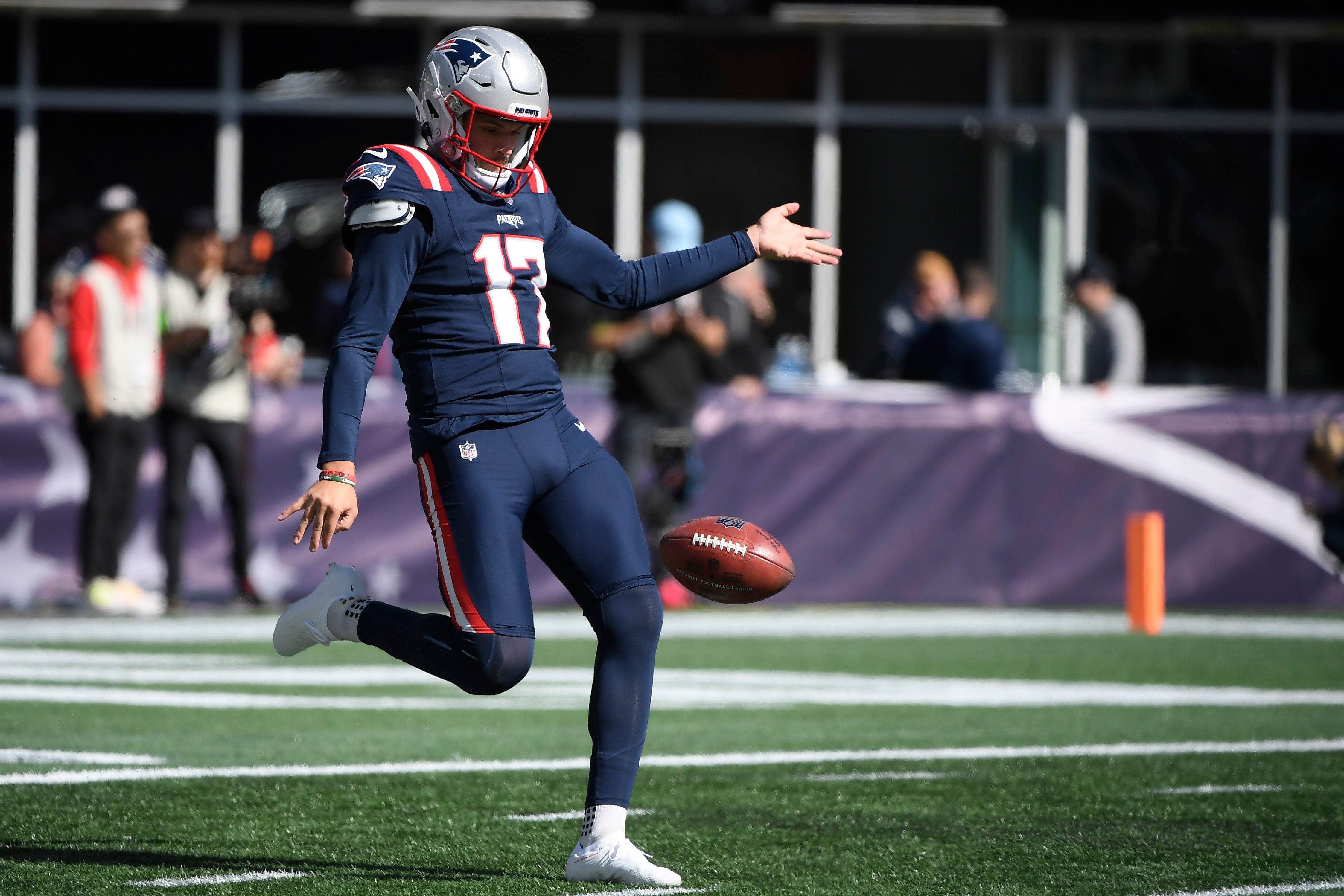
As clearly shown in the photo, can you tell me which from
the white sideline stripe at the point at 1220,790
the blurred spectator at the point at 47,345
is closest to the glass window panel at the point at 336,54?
the blurred spectator at the point at 47,345

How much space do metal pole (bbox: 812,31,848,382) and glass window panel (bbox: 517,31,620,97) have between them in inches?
72.8

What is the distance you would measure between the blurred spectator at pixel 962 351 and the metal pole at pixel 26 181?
849 cm

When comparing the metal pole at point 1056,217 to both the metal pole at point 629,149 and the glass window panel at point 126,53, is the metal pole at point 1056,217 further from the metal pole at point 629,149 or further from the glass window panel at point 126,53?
the glass window panel at point 126,53

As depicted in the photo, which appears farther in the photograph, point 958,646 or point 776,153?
point 776,153

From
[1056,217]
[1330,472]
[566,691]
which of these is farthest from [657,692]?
[1056,217]

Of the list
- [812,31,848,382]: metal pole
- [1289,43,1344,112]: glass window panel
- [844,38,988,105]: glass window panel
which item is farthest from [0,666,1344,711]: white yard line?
[1289,43,1344,112]: glass window panel

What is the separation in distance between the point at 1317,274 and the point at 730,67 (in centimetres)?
579

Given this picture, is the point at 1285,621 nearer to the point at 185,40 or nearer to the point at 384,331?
the point at 384,331

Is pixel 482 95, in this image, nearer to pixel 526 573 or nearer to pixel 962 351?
pixel 526 573

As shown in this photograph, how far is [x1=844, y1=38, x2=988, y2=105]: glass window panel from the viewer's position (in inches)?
706

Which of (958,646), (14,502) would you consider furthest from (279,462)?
(958,646)

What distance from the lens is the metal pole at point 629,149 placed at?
17828mm

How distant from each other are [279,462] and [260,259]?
1205 mm

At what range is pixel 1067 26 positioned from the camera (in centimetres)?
1772
